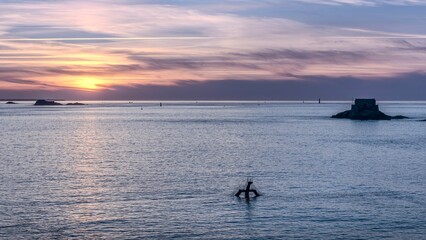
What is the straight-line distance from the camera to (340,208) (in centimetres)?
4334

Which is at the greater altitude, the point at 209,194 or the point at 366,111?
the point at 366,111

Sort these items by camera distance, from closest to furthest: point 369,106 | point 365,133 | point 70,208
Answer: point 70,208 < point 365,133 < point 369,106

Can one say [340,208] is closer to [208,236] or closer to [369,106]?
[208,236]

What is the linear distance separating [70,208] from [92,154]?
4322 cm

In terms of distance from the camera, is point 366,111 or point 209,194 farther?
point 366,111

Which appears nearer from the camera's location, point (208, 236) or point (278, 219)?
point (208, 236)

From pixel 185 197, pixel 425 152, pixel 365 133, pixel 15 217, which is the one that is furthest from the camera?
pixel 365 133

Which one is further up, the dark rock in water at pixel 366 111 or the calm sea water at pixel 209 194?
the dark rock in water at pixel 366 111

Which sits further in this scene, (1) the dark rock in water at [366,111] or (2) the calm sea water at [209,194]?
(1) the dark rock in water at [366,111]

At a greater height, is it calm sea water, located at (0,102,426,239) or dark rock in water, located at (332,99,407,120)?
dark rock in water, located at (332,99,407,120)

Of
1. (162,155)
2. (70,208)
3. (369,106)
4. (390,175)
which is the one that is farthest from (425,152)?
(369,106)

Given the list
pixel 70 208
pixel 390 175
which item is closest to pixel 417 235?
pixel 70 208

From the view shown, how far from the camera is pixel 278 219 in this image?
40.0 metres

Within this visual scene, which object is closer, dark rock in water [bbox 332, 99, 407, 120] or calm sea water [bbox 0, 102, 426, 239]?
calm sea water [bbox 0, 102, 426, 239]
